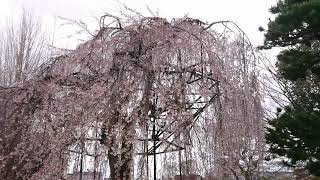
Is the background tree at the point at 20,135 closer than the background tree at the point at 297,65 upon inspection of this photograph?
Yes

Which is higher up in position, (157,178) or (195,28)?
(195,28)

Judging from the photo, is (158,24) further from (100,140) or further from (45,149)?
(45,149)

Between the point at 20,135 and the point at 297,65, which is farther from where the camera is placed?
the point at 297,65

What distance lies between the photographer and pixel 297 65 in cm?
980

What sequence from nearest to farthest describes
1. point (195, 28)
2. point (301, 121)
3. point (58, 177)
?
point (58, 177) < point (195, 28) < point (301, 121)

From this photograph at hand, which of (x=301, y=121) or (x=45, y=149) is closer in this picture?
(x=45, y=149)

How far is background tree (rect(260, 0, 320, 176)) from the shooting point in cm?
897

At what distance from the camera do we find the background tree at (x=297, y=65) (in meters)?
Answer: 8.97

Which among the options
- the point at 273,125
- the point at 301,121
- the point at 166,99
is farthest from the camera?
the point at 273,125

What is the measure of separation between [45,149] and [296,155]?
18.8ft

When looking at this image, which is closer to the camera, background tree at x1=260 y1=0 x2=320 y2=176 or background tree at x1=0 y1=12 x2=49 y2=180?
background tree at x1=0 y1=12 x2=49 y2=180

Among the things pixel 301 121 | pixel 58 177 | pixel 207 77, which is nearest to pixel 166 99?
pixel 207 77

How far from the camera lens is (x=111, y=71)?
5.24 meters

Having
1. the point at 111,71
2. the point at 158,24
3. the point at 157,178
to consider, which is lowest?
the point at 157,178
